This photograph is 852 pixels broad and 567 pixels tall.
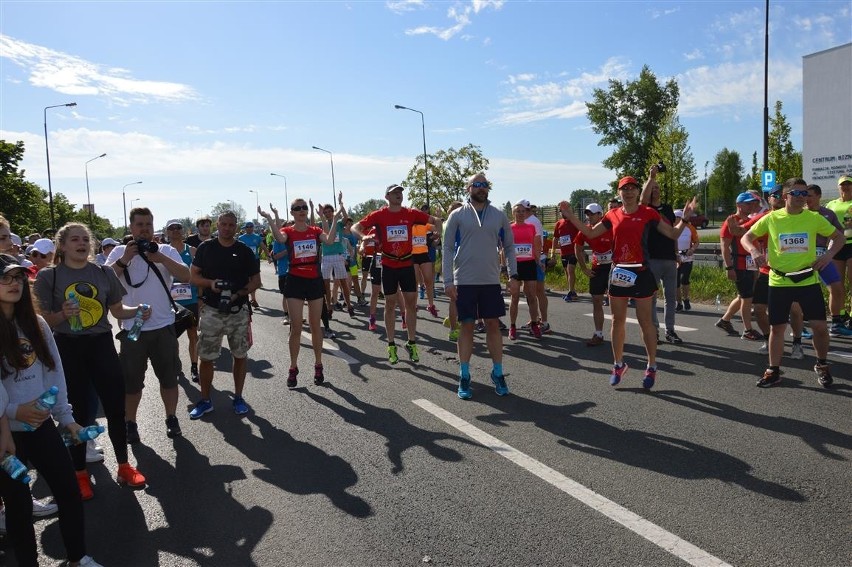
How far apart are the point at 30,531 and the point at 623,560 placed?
2.91 m

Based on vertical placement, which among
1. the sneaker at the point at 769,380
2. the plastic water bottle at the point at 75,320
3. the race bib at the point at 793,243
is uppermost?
the race bib at the point at 793,243

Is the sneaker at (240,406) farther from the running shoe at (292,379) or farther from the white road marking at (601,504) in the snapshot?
the white road marking at (601,504)

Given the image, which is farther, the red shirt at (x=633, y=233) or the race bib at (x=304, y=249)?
the race bib at (x=304, y=249)

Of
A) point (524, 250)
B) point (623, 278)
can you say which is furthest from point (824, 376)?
point (524, 250)

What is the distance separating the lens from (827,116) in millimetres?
28578

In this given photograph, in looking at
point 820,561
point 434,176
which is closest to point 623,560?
point 820,561

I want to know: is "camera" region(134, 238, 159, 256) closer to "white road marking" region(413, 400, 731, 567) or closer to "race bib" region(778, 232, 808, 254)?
"white road marking" region(413, 400, 731, 567)

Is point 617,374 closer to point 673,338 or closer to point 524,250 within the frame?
point 673,338

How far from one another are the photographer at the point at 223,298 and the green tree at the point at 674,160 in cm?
3921

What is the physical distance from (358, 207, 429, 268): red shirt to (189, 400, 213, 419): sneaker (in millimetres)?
2812

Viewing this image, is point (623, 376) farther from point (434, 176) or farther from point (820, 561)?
point (434, 176)

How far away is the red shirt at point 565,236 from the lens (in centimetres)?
1419

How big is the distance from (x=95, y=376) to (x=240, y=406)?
1.98 meters

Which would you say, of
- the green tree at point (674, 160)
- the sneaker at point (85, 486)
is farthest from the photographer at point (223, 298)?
the green tree at point (674, 160)
